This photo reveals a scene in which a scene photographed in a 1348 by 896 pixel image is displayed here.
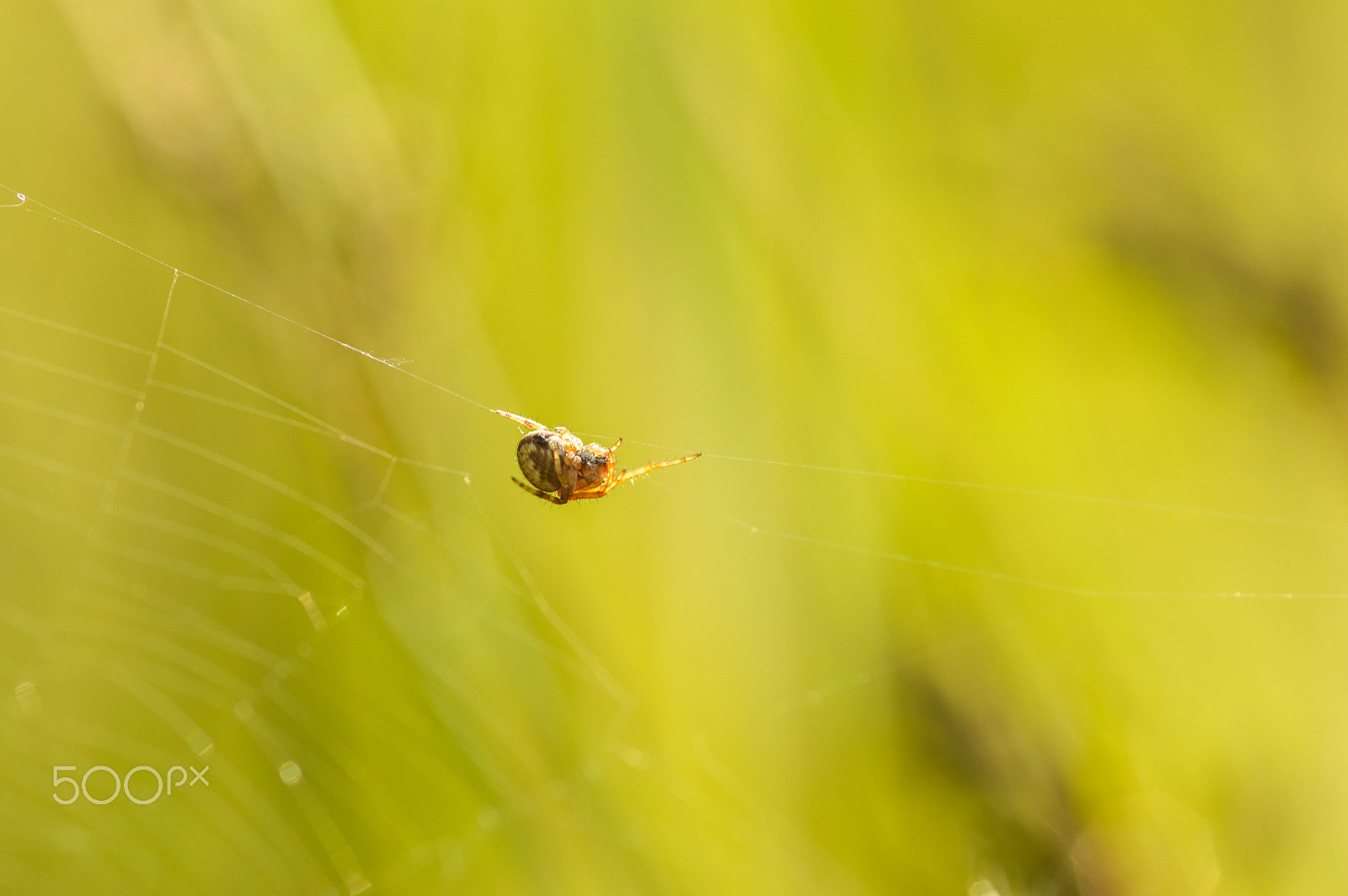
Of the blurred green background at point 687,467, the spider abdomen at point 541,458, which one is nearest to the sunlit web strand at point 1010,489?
the blurred green background at point 687,467

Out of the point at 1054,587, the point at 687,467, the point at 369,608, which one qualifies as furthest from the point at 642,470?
the point at 1054,587

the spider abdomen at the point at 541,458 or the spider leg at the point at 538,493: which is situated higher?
the spider abdomen at the point at 541,458

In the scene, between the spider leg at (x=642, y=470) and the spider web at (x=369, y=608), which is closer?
the spider web at (x=369, y=608)

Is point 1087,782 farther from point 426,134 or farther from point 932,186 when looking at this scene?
point 426,134

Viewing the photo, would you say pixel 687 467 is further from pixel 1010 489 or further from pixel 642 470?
pixel 1010 489

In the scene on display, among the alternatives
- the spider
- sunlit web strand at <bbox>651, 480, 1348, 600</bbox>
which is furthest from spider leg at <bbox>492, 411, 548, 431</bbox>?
sunlit web strand at <bbox>651, 480, 1348, 600</bbox>

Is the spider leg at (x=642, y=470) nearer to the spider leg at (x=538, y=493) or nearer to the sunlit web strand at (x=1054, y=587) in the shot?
the spider leg at (x=538, y=493)
